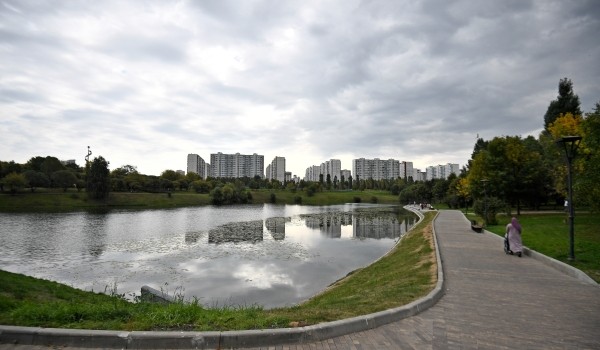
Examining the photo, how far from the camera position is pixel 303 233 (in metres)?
35.9

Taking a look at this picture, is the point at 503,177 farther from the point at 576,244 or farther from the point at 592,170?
the point at 576,244

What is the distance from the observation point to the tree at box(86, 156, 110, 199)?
7981 centimetres

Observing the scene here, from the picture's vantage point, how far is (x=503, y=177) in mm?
39031

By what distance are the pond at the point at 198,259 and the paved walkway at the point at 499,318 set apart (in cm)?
734

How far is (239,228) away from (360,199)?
92968 millimetres

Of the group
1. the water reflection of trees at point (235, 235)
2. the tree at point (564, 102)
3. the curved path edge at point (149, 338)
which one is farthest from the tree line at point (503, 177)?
the curved path edge at point (149, 338)

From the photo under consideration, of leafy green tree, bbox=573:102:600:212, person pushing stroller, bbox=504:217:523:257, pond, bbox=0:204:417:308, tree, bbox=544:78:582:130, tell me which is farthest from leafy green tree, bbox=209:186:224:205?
person pushing stroller, bbox=504:217:523:257

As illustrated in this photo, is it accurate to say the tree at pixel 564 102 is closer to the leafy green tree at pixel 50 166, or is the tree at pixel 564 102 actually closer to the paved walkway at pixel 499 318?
the paved walkway at pixel 499 318

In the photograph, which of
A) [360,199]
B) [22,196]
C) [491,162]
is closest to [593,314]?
[491,162]

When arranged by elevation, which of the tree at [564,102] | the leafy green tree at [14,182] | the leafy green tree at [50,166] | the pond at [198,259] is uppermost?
the tree at [564,102]

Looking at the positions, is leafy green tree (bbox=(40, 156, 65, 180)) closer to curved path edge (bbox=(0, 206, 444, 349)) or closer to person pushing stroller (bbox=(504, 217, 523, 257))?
curved path edge (bbox=(0, 206, 444, 349))

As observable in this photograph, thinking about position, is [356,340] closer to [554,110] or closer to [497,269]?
[497,269]

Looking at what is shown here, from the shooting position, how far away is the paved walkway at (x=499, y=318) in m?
5.78

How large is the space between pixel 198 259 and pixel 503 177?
3533 centimetres
